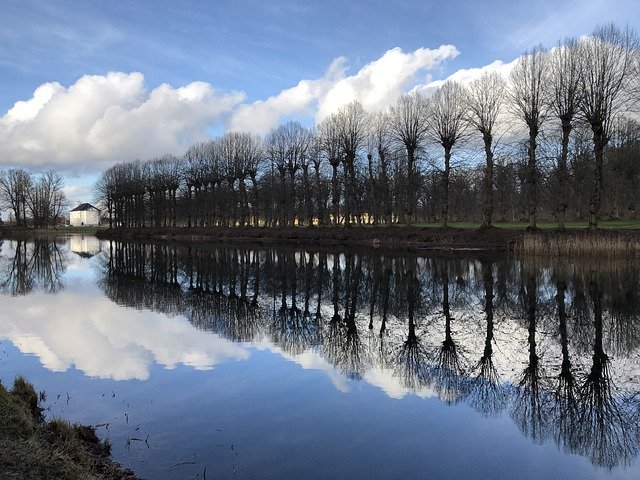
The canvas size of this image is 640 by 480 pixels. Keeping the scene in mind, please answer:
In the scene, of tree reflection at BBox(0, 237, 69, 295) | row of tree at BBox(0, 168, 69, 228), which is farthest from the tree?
tree reflection at BBox(0, 237, 69, 295)

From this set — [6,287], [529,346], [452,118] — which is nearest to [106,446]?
[529,346]

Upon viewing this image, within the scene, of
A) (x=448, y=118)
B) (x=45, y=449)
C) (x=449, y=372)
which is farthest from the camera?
(x=448, y=118)

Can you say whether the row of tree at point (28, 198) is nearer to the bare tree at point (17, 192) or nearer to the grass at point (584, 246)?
the bare tree at point (17, 192)

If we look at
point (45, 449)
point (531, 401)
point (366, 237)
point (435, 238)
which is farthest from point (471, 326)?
point (366, 237)

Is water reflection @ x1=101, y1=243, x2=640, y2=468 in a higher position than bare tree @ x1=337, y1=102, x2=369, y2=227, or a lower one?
lower

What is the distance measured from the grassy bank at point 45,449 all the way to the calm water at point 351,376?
40 cm

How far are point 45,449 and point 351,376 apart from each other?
5727 millimetres

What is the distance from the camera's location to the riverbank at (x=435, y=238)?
2802 cm

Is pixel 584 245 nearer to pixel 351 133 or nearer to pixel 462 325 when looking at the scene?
pixel 462 325

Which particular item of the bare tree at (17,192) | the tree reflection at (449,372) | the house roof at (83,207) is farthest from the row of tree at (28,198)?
the tree reflection at (449,372)

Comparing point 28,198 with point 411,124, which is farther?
point 28,198

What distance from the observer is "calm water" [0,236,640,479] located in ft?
21.4

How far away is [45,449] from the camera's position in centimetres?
573

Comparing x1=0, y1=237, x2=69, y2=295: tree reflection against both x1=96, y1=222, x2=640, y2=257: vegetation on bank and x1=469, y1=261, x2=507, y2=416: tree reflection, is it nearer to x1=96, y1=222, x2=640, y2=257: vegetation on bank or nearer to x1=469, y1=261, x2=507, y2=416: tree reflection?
x1=469, y1=261, x2=507, y2=416: tree reflection
